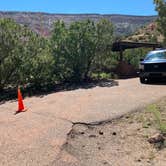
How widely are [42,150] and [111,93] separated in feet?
23.5

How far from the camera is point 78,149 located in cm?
939

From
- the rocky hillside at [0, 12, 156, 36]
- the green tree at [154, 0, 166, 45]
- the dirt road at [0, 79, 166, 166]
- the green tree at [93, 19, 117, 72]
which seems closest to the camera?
the dirt road at [0, 79, 166, 166]

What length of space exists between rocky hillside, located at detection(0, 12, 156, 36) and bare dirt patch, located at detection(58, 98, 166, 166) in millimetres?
18721

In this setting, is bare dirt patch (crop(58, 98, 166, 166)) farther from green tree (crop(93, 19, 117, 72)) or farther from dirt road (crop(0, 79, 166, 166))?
green tree (crop(93, 19, 117, 72))

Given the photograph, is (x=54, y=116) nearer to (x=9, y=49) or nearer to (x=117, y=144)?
(x=117, y=144)

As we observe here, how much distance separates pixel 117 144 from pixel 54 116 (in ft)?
10.3

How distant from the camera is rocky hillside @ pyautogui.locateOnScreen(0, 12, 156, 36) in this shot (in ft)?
115

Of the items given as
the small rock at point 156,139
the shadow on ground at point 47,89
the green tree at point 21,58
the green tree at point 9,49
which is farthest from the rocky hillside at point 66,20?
the small rock at point 156,139

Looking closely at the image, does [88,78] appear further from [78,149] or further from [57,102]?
[78,149]

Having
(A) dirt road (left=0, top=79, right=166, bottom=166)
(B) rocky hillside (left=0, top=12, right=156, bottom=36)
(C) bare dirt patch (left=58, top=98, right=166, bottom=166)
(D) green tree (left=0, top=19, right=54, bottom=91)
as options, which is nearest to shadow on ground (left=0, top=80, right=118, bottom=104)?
(D) green tree (left=0, top=19, right=54, bottom=91)

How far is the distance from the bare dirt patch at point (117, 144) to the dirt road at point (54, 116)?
254 millimetres

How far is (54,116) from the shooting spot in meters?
12.4

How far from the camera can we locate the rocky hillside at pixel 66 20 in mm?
35062

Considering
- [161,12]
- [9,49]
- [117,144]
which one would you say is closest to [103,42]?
[9,49]
